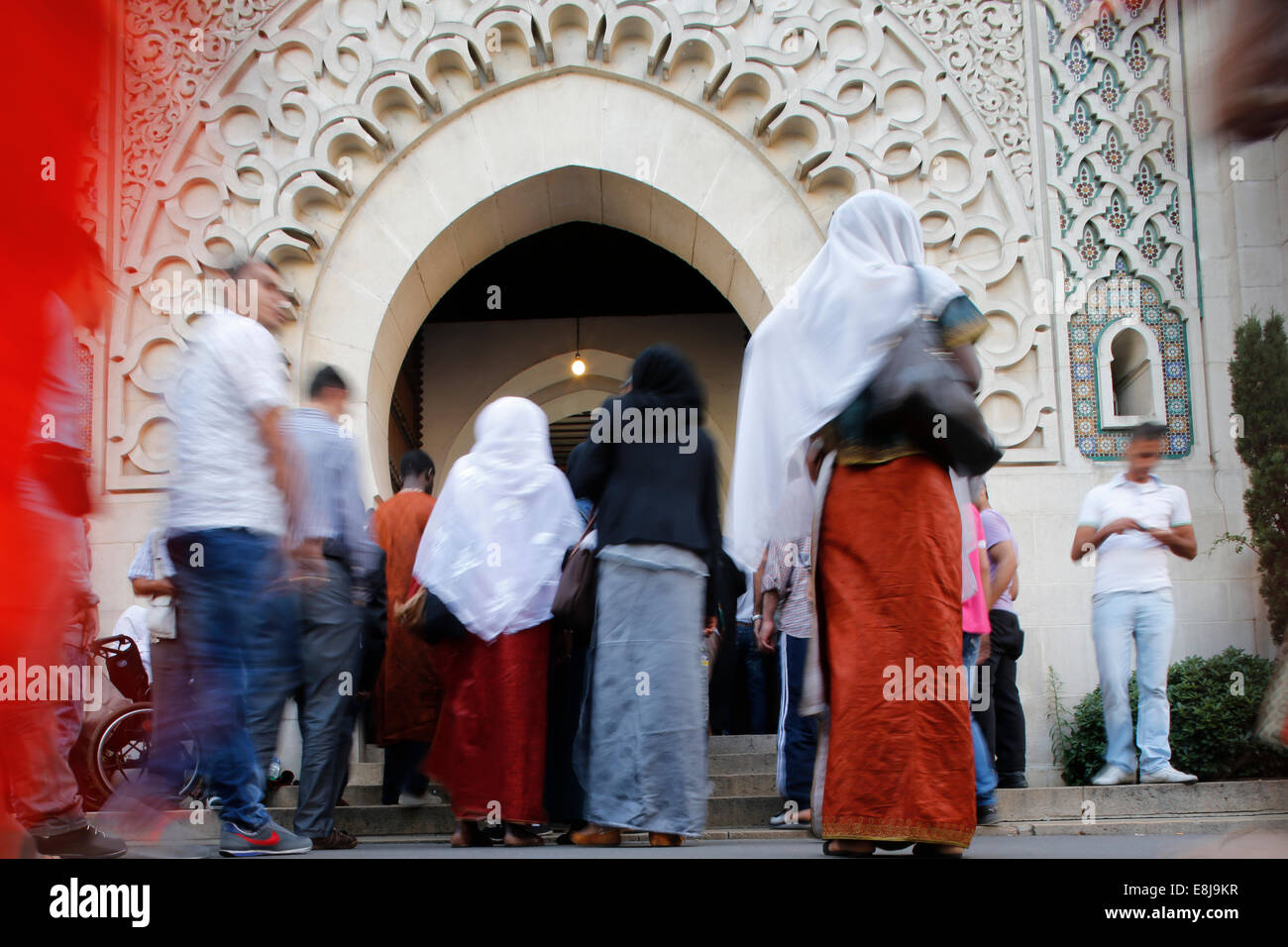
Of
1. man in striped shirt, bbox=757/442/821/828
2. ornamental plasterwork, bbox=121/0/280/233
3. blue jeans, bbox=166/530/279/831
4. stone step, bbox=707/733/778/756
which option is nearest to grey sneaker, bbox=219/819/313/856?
blue jeans, bbox=166/530/279/831

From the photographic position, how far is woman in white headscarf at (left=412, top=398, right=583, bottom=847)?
15.8 ft

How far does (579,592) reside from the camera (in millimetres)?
4625

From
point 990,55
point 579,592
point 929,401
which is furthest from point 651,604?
point 990,55

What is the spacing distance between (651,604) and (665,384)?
2.64ft

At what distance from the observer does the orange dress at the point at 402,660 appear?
5594mm

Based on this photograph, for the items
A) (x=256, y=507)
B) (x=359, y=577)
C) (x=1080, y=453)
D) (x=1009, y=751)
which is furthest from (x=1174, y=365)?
(x=256, y=507)

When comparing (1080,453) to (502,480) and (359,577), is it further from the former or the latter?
(359,577)

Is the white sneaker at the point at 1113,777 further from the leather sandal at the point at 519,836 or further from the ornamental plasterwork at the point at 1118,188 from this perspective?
the leather sandal at the point at 519,836

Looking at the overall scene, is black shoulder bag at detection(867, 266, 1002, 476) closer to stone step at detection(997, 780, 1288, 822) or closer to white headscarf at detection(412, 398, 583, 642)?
white headscarf at detection(412, 398, 583, 642)

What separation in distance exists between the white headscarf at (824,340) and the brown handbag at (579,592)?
102 centimetres

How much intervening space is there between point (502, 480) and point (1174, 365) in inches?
195

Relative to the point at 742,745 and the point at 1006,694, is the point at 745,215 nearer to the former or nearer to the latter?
the point at 742,745

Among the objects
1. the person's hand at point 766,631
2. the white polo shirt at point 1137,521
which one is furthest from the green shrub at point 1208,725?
the person's hand at point 766,631
